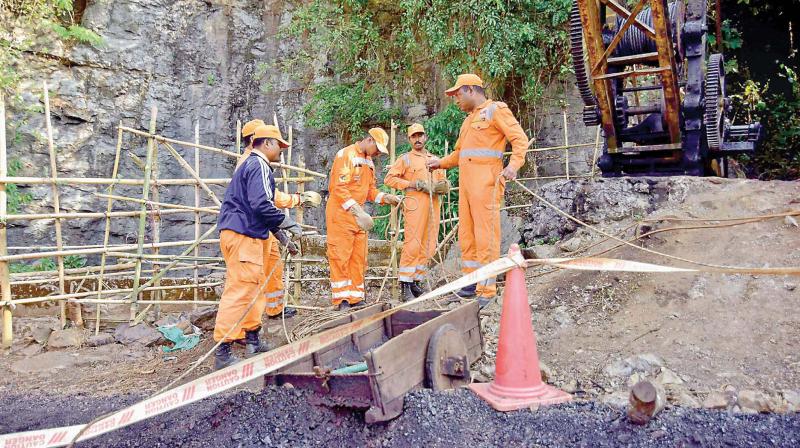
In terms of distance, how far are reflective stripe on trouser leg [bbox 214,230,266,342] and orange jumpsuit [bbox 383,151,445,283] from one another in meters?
2.30

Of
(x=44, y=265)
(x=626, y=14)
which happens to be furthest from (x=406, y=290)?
(x=44, y=265)

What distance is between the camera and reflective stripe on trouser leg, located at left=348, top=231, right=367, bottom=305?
6.02m

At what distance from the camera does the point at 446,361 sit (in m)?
3.10

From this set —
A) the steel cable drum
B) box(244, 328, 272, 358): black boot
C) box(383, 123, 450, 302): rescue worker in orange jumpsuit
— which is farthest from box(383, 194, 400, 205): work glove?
the steel cable drum

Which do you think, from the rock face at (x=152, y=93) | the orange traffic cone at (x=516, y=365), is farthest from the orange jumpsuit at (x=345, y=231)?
the rock face at (x=152, y=93)

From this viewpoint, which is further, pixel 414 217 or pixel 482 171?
pixel 414 217

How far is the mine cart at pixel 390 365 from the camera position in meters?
2.62

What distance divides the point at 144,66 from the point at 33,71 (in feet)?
8.21

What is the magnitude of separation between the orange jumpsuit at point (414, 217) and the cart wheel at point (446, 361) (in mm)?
2856

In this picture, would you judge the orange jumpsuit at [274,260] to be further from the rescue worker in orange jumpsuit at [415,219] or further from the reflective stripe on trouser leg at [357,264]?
the rescue worker in orange jumpsuit at [415,219]

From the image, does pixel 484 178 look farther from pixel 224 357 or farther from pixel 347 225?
pixel 224 357

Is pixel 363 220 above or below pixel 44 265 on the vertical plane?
above

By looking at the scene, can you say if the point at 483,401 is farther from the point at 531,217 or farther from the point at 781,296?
the point at 531,217

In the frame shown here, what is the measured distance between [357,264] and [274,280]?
3.28 ft
